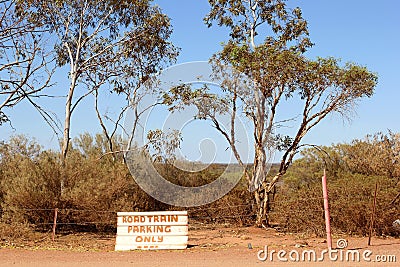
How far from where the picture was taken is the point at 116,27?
21.8 m

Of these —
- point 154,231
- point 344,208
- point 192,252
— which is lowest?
point 192,252

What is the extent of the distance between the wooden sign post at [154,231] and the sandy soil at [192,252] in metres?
0.33

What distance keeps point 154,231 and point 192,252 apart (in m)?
1.21

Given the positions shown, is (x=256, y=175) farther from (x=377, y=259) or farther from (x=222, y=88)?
(x=377, y=259)

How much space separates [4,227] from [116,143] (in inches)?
471

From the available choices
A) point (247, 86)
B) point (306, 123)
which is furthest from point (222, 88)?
point (306, 123)

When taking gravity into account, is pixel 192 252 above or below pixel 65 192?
below

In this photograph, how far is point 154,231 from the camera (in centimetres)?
1241

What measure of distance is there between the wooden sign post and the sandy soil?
333 millimetres

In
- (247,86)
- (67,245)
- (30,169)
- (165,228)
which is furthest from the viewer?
(247,86)

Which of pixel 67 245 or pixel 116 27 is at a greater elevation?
pixel 116 27

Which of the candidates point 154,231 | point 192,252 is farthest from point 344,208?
point 154,231

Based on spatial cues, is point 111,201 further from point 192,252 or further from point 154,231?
point 192,252

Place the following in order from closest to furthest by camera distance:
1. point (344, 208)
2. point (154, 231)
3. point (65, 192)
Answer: point (154, 231), point (344, 208), point (65, 192)
